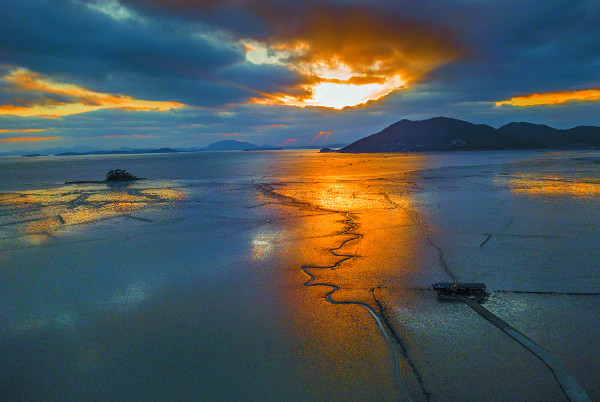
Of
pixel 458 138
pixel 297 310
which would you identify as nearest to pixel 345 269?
pixel 297 310

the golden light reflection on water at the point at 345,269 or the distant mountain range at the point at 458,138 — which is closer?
the golden light reflection on water at the point at 345,269

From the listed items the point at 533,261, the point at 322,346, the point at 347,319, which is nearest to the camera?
the point at 322,346

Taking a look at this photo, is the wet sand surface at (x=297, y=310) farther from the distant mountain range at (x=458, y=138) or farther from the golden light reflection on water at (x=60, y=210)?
the distant mountain range at (x=458, y=138)

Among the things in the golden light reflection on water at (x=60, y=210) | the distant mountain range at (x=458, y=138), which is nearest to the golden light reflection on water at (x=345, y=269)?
the golden light reflection on water at (x=60, y=210)

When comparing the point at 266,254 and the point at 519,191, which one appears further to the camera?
the point at 519,191

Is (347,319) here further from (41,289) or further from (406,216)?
(406,216)

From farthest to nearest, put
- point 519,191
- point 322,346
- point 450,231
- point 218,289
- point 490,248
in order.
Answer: point 519,191, point 450,231, point 490,248, point 218,289, point 322,346

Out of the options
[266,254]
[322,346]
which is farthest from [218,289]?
[322,346]
